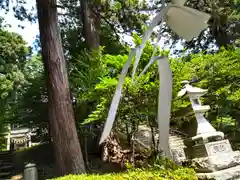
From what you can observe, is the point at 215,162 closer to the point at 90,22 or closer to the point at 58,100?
the point at 58,100

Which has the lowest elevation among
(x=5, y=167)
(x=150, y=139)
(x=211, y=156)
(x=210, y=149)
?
(x=211, y=156)

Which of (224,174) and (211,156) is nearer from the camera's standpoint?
(224,174)

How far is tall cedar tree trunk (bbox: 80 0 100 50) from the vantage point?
12055mm

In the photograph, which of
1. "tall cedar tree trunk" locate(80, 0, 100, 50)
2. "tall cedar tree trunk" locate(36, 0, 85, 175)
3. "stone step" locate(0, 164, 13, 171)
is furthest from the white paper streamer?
"stone step" locate(0, 164, 13, 171)

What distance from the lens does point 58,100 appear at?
729 centimetres

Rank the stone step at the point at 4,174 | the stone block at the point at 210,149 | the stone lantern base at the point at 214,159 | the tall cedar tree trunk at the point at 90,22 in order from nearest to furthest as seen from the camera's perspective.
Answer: the stone lantern base at the point at 214,159
the stone block at the point at 210,149
the stone step at the point at 4,174
the tall cedar tree trunk at the point at 90,22

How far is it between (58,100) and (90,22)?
235 inches

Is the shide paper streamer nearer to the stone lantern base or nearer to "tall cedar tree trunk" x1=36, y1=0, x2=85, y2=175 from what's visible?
the stone lantern base

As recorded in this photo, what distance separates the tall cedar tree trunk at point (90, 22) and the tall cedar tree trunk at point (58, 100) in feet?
13.8

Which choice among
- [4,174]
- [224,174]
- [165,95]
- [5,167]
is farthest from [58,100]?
[5,167]

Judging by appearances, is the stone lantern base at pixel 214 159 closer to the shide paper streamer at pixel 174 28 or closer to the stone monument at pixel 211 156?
the stone monument at pixel 211 156

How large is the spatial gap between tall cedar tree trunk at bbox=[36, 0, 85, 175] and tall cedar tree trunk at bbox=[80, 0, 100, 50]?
13.8ft

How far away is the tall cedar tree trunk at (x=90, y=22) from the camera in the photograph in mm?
12055

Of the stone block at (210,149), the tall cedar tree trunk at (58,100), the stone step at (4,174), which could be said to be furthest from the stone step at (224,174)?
the stone step at (4,174)
